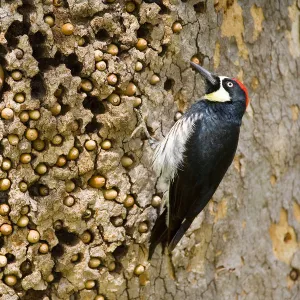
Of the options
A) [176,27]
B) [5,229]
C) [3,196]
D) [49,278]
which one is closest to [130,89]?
[176,27]

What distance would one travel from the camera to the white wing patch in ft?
13.1

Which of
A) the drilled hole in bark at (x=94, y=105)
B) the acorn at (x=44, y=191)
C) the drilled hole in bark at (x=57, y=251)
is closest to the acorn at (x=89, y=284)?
the drilled hole in bark at (x=57, y=251)

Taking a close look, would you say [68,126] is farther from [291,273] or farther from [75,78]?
[291,273]

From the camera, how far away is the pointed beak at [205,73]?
13.0 ft

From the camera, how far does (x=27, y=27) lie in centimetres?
352

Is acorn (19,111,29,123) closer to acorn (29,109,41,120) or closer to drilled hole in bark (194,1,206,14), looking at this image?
acorn (29,109,41,120)

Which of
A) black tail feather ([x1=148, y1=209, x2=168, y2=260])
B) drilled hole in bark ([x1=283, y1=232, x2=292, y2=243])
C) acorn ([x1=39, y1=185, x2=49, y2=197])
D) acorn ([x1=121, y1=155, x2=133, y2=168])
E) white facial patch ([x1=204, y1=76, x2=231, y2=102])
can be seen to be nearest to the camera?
acorn ([x1=39, y1=185, x2=49, y2=197])

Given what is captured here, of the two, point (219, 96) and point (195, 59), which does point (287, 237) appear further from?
point (195, 59)

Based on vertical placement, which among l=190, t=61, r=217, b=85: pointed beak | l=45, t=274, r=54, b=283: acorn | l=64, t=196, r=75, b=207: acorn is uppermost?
l=190, t=61, r=217, b=85: pointed beak

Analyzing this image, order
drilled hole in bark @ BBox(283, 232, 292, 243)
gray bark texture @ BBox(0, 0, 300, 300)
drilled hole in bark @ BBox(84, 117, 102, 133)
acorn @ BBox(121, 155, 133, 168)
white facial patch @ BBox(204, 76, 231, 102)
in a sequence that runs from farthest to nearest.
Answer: drilled hole in bark @ BBox(283, 232, 292, 243) < white facial patch @ BBox(204, 76, 231, 102) < acorn @ BBox(121, 155, 133, 168) < drilled hole in bark @ BBox(84, 117, 102, 133) < gray bark texture @ BBox(0, 0, 300, 300)

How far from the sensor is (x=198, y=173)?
13.2 feet

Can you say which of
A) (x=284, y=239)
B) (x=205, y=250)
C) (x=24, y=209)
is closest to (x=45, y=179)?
(x=24, y=209)

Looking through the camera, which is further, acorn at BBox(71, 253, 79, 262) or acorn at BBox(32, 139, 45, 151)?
acorn at BBox(71, 253, 79, 262)

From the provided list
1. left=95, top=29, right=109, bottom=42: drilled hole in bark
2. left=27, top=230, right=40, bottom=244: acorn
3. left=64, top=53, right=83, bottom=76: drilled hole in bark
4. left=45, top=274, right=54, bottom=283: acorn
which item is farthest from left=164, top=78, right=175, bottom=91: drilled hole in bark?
left=45, top=274, right=54, bottom=283: acorn
